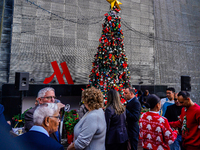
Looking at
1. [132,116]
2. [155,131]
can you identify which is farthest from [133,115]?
[155,131]

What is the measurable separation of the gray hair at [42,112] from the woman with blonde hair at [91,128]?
615mm

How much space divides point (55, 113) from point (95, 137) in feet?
2.56

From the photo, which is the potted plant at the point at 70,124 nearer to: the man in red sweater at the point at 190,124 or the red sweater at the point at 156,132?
the red sweater at the point at 156,132

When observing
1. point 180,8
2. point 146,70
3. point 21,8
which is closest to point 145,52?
point 146,70

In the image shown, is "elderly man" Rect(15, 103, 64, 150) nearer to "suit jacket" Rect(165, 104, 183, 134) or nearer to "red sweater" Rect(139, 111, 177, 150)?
"red sweater" Rect(139, 111, 177, 150)

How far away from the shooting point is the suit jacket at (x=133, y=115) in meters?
3.30

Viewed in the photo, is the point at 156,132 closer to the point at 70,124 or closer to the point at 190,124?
the point at 190,124

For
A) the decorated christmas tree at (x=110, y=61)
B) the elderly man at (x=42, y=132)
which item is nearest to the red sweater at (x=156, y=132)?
the elderly man at (x=42, y=132)

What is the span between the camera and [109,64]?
5.86 metres

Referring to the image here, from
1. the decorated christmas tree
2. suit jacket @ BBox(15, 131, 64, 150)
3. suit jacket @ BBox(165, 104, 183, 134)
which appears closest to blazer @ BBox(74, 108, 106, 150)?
suit jacket @ BBox(15, 131, 64, 150)

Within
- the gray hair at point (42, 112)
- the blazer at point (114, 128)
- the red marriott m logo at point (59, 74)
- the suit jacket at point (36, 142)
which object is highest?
the red marriott m logo at point (59, 74)

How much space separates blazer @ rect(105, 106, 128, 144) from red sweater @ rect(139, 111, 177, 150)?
365 millimetres

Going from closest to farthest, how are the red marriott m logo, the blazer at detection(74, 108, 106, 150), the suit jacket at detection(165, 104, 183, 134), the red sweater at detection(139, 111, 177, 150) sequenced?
the blazer at detection(74, 108, 106, 150), the red sweater at detection(139, 111, 177, 150), the suit jacket at detection(165, 104, 183, 134), the red marriott m logo

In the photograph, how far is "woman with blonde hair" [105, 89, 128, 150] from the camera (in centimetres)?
280
